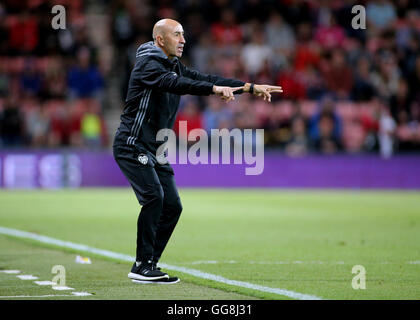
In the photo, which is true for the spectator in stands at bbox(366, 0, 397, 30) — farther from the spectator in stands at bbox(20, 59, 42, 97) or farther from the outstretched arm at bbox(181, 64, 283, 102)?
the outstretched arm at bbox(181, 64, 283, 102)

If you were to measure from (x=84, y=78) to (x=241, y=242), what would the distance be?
549 inches

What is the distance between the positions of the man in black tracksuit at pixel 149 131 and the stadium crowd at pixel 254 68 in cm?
1469

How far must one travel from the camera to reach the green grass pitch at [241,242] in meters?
8.13

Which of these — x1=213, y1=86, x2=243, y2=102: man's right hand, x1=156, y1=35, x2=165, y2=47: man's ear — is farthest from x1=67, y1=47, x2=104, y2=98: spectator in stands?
x1=213, y1=86, x2=243, y2=102: man's right hand

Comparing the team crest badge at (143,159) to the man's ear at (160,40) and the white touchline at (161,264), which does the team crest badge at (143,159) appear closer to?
the man's ear at (160,40)

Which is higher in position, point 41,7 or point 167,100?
point 41,7

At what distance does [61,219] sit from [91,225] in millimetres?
1169

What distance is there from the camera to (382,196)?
2189cm

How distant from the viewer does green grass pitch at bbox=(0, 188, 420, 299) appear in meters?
8.13

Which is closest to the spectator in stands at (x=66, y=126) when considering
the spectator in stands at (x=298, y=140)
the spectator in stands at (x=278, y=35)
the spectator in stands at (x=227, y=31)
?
the spectator in stands at (x=227, y=31)

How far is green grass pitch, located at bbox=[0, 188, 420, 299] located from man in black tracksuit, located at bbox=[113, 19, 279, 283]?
0.42 m

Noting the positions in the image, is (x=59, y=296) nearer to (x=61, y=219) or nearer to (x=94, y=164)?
(x=61, y=219)

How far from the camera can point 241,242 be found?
12195 mm
